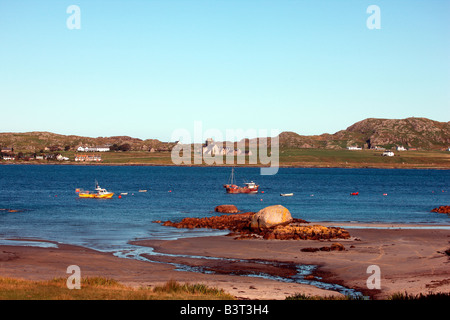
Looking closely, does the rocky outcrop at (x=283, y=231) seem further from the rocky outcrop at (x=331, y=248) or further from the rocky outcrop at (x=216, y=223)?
the rocky outcrop at (x=331, y=248)

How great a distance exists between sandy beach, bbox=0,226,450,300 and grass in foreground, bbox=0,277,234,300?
3176 mm

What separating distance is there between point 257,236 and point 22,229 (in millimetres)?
23966

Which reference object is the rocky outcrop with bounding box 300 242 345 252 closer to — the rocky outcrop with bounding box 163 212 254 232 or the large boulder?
the large boulder

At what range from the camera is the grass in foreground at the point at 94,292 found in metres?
18.4

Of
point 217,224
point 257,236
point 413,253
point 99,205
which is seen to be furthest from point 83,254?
point 99,205

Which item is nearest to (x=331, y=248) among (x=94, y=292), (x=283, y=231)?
(x=283, y=231)

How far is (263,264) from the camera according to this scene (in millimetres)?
33938

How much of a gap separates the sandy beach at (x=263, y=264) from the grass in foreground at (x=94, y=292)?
10.4 feet

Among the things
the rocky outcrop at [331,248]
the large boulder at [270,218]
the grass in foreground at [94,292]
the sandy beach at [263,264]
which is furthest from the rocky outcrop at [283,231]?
the grass in foreground at [94,292]

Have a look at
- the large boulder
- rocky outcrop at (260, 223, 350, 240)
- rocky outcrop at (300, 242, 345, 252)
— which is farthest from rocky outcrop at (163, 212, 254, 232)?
rocky outcrop at (300, 242, 345, 252)

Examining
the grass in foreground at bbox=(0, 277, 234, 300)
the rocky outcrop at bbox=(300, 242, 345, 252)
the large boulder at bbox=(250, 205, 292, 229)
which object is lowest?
the rocky outcrop at bbox=(300, 242, 345, 252)

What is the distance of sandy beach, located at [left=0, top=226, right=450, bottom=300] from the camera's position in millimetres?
26984

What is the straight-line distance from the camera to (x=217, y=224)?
179 ft
